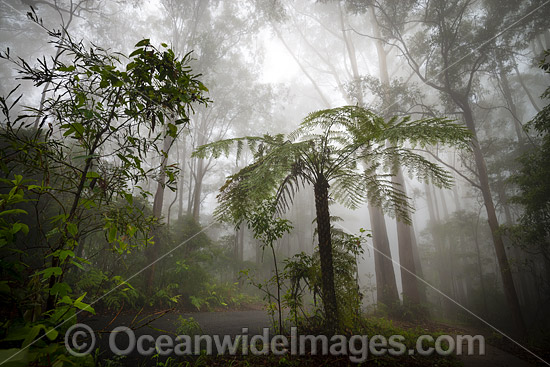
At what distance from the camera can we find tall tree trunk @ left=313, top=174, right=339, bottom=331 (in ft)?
10.5

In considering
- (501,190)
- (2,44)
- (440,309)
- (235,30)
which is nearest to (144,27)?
(235,30)

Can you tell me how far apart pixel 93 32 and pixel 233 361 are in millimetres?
22164

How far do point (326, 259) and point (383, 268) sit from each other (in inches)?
267

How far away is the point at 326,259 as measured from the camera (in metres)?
3.35

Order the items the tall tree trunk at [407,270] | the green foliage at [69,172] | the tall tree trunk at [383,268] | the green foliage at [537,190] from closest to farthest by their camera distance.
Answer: the green foliage at [69,172], the green foliage at [537,190], the tall tree trunk at [407,270], the tall tree trunk at [383,268]

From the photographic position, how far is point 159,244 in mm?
7148

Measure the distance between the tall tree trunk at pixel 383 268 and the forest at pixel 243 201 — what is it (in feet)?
0.19

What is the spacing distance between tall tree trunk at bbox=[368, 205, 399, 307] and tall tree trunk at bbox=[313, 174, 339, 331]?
491 centimetres

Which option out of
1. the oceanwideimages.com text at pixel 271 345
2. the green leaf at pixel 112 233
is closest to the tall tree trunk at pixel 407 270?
the oceanwideimages.com text at pixel 271 345

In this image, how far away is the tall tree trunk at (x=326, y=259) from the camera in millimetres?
3188

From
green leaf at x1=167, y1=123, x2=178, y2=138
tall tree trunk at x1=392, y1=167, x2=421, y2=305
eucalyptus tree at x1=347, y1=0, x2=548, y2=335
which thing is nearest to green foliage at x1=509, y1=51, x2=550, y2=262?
eucalyptus tree at x1=347, y1=0, x2=548, y2=335

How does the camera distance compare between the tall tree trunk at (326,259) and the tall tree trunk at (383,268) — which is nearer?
the tall tree trunk at (326,259)

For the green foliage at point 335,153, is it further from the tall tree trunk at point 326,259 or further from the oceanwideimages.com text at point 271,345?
the oceanwideimages.com text at point 271,345

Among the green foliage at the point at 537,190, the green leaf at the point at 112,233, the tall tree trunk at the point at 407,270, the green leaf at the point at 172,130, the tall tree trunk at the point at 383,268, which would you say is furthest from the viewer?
the tall tree trunk at the point at 383,268
